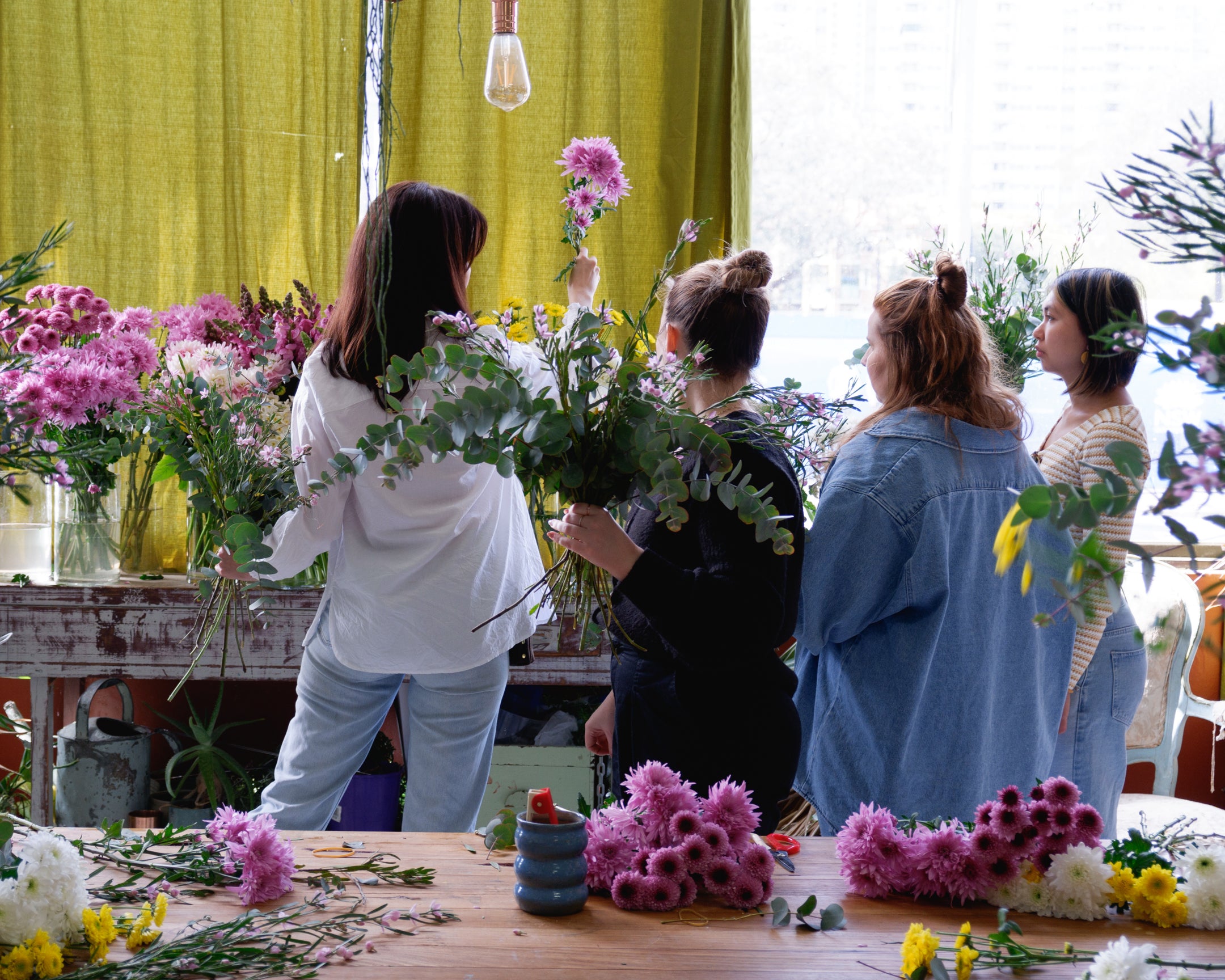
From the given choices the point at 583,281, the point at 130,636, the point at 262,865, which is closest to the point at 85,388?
the point at 130,636

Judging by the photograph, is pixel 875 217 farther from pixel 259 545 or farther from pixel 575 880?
pixel 575 880

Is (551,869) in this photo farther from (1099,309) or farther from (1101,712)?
(1099,309)

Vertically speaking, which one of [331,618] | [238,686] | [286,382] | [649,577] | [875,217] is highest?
[875,217]

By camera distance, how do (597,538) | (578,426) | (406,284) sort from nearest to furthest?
1. (578,426)
2. (597,538)
3. (406,284)

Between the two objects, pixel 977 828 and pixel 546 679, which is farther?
pixel 546 679

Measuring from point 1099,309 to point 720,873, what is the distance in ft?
4.52

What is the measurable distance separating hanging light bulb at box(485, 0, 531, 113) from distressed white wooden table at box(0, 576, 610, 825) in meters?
1.15

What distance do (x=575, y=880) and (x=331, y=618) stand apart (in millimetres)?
931

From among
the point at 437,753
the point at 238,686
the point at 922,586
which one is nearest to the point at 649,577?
the point at 922,586

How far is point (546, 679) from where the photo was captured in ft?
7.95

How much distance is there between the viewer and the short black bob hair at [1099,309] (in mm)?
1948

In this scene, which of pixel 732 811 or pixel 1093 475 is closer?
pixel 732 811

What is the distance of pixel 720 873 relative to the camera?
3.50ft

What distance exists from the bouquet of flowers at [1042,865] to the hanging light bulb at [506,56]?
1.29 m
